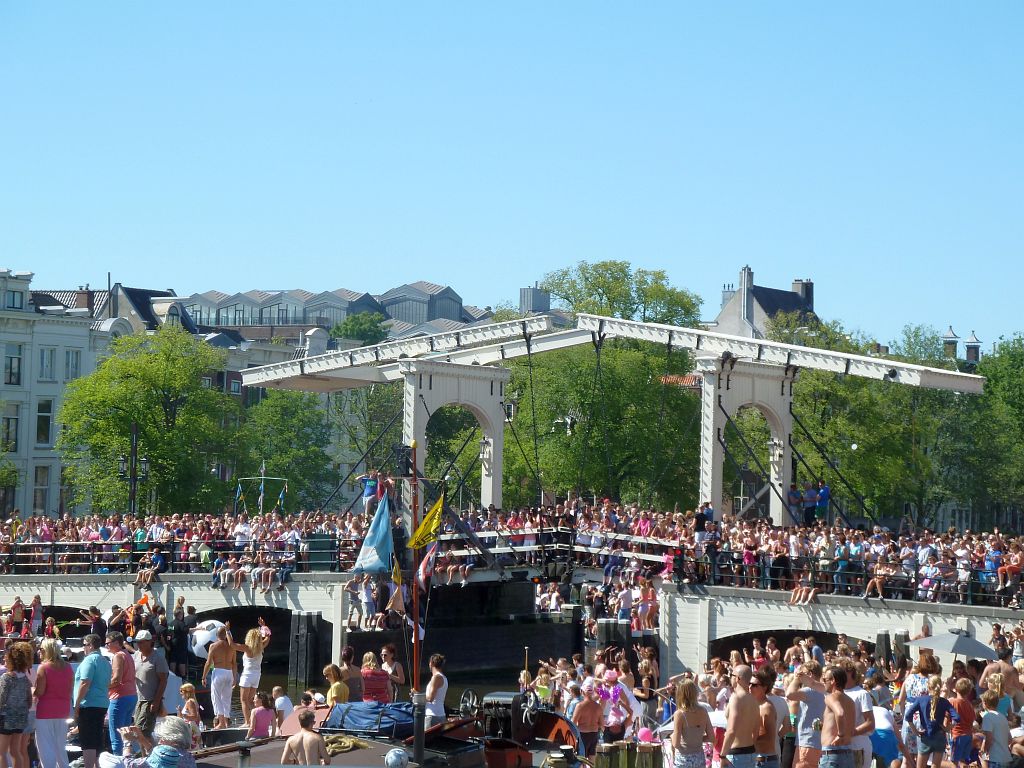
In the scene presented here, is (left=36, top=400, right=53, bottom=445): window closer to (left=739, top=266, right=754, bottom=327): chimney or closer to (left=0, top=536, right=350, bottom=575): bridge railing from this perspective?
(left=0, top=536, right=350, bottom=575): bridge railing

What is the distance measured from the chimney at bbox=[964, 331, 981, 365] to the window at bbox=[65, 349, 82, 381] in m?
54.4

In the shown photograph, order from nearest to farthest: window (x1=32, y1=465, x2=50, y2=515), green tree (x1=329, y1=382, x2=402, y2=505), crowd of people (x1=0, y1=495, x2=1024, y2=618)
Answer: crowd of people (x1=0, y1=495, x2=1024, y2=618)
window (x1=32, y1=465, x2=50, y2=515)
green tree (x1=329, y1=382, x2=402, y2=505)

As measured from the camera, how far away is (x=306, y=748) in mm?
11625

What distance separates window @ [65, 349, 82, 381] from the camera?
65562 mm

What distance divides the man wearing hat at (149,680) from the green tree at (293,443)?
50.6 meters

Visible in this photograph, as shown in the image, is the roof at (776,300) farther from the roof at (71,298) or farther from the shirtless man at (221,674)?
the shirtless man at (221,674)

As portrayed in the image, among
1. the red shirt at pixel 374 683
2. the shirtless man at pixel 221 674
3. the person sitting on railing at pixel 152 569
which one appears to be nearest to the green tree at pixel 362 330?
the person sitting on railing at pixel 152 569

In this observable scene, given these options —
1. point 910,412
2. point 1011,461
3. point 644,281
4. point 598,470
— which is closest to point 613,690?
point 598,470

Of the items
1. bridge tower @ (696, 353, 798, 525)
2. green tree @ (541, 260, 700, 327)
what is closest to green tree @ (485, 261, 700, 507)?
green tree @ (541, 260, 700, 327)

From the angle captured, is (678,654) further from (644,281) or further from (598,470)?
(644,281)

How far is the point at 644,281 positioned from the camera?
2367 inches

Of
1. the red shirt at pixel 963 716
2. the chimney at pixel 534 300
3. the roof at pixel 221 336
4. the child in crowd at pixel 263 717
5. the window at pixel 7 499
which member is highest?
the chimney at pixel 534 300

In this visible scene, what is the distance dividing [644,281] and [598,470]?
9248mm

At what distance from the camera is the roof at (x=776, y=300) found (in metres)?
87.0
